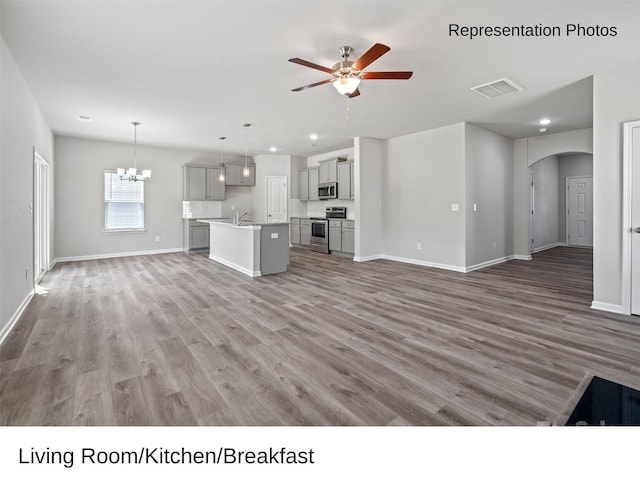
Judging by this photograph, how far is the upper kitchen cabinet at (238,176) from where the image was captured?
350 inches

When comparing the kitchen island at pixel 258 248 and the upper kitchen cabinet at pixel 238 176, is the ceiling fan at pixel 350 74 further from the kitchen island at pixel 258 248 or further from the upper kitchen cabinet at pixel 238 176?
the upper kitchen cabinet at pixel 238 176

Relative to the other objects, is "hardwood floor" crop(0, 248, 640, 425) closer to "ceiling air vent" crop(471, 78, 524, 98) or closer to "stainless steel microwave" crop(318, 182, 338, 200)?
"ceiling air vent" crop(471, 78, 524, 98)

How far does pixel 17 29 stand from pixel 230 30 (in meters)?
1.88

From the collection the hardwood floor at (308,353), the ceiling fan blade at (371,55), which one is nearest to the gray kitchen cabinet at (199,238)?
the hardwood floor at (308,353)

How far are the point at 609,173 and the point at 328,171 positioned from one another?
18.9ft

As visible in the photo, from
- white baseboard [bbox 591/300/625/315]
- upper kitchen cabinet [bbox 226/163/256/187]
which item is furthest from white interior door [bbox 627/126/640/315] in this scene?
upper kitchen cabinet [bbox 226/163/256/187]

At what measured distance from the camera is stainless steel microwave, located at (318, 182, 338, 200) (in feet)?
26.8

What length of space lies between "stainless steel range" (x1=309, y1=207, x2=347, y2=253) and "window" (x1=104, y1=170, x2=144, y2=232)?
436 centimetres

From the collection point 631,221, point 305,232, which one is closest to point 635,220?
point 631,221

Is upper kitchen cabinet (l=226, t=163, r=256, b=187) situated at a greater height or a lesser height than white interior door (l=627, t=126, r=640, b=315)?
greater

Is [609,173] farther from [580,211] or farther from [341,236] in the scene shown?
[580,211]

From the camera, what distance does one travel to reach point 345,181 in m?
7.87
